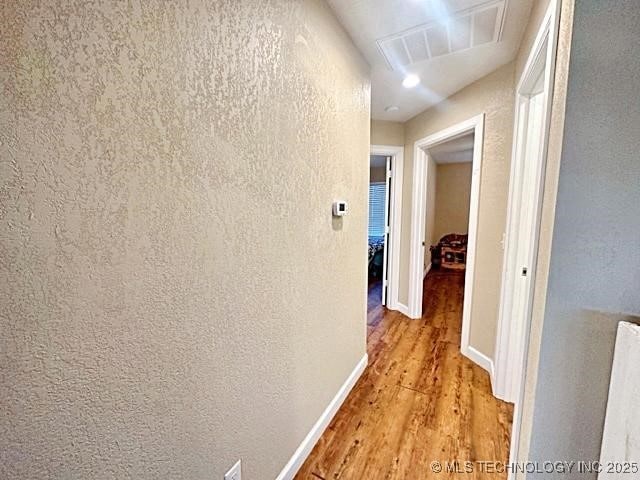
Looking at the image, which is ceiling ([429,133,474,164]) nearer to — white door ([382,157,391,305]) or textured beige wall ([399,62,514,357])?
white door ([382,157,391,305])

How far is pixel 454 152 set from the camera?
5.43 meters

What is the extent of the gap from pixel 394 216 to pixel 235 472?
10.0 ft

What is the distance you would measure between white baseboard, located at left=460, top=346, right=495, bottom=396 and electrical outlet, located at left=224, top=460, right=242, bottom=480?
1.84m

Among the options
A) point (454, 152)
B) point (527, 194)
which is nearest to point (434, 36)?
point (527, 194)

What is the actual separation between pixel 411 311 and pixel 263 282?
280cm

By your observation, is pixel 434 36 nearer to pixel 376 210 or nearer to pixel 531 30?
pixel 531 30

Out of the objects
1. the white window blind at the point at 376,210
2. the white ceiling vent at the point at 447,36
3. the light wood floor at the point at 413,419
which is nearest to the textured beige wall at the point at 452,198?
the white window blind at the point at 376,210

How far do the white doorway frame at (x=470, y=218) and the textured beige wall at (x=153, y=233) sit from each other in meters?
1.61

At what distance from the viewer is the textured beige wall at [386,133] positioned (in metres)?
3.51

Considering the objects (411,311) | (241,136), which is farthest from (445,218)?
(241,136)

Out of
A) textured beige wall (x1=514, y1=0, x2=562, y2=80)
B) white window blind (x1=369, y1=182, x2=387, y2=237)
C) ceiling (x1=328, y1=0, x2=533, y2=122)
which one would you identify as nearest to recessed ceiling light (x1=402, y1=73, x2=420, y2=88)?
ceiling (x1=328, y1=0, x2=533, y2=122)

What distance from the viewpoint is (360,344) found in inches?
94.5

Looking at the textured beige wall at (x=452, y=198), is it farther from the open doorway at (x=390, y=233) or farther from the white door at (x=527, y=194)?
the white door at (x=527, y=194)

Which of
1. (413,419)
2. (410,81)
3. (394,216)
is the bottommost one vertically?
(413,419)
